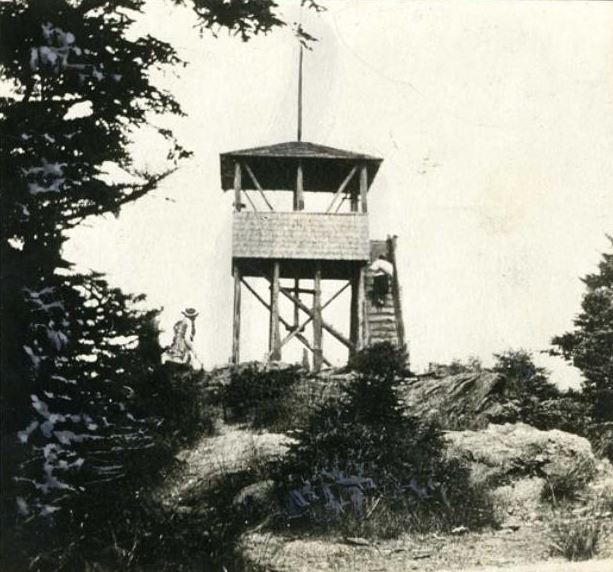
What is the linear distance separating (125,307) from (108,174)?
1.46 meters

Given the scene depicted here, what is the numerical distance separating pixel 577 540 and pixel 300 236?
38.1 ft

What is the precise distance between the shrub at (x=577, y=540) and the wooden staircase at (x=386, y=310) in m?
11.0

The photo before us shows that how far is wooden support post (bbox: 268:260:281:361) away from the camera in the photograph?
58.7ft

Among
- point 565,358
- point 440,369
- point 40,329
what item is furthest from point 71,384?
point 565,358

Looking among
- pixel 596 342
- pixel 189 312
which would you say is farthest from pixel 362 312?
pixel 596 342

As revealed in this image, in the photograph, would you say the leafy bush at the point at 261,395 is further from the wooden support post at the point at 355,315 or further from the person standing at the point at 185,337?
the wooden support post at the point at 355,315

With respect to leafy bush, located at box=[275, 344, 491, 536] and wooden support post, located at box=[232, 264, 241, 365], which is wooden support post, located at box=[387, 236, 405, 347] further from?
leafy bush, located at box=[275, 344, 491, 536]

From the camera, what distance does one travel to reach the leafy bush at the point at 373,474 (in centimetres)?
946

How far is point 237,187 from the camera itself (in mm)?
18594

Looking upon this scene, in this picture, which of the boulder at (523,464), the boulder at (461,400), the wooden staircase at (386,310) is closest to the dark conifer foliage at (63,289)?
the boulder at (523,464)

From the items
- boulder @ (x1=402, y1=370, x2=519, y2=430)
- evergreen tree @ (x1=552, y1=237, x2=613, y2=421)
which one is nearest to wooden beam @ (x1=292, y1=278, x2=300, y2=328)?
boulder @ (x1=402, y1=370, x2=519, y2=430)

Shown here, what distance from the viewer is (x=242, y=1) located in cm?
827

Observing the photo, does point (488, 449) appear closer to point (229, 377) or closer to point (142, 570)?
point (229, 377)

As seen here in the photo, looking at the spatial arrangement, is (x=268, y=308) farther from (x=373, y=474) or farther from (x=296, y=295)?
(x=373, y=474)
